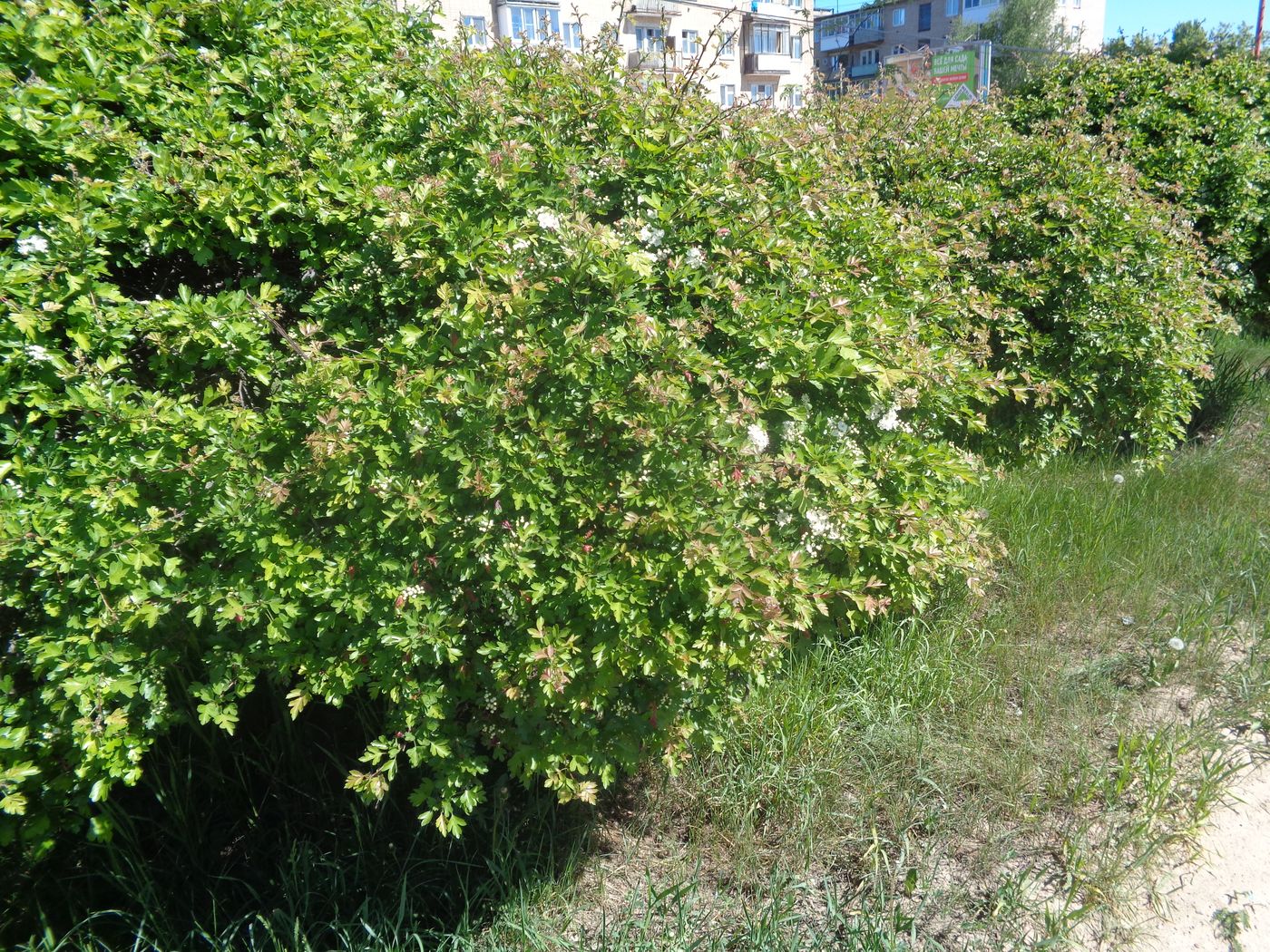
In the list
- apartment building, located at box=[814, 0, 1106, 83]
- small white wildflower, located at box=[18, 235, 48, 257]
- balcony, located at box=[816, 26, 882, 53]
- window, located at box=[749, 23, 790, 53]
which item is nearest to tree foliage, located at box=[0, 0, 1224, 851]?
small white wildflower, located at box=[18, 235, 48, 257]

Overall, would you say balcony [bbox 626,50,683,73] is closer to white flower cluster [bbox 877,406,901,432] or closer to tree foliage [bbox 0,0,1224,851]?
tree foliage [bbox 0,0,1224,851]

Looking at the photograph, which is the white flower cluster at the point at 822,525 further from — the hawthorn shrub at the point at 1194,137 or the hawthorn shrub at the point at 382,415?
the hawthorn shrub at the point at 1194,137

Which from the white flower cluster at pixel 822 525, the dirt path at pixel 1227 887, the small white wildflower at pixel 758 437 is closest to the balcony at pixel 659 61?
the small white wildflower at pixel 758 437

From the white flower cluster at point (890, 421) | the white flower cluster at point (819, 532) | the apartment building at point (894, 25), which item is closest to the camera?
the white flower cluster at point (819, 532)

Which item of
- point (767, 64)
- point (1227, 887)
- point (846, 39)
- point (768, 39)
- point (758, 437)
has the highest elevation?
point (846, 39)

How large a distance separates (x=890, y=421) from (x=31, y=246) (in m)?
2.58

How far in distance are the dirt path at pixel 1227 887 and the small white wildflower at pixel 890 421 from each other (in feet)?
5.05

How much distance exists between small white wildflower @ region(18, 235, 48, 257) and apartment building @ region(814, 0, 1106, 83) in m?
55.5

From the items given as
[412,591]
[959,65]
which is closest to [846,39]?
[959,65]

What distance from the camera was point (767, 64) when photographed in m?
43.0

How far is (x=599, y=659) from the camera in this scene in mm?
2246

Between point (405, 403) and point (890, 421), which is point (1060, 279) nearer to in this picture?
point (890, 421)

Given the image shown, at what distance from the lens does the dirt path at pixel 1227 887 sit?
258 cm

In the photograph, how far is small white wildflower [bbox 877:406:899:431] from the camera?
3199 millimetres
